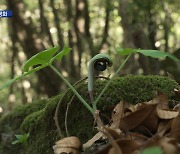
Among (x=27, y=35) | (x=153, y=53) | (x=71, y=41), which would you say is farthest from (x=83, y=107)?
(x=71, y=41)

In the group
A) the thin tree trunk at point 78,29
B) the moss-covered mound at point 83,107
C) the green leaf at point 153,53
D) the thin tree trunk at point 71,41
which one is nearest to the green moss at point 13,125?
the moss-covered mound at point 83,107

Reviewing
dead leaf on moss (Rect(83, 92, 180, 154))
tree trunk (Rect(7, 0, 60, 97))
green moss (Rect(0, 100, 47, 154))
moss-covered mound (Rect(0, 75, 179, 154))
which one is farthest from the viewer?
tree trunk (Rect(7, 0, 60, 97))

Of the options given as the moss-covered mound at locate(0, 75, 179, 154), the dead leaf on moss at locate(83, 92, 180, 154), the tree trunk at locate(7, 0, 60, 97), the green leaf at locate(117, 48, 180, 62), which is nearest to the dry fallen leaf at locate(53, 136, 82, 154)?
the dead leaf on moss at locate(83, 92, 180, 154)

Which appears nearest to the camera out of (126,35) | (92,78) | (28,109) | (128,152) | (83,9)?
A: (128,152)

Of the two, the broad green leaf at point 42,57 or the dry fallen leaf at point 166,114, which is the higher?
the broad green leaf at point 42,57

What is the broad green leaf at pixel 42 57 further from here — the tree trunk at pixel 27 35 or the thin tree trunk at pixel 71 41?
the thin tree trunk at pixel 71 41

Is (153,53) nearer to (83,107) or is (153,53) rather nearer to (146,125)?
(146,125)

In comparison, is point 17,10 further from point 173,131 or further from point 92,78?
point 173,131

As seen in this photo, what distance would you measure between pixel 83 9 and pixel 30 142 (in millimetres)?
8528

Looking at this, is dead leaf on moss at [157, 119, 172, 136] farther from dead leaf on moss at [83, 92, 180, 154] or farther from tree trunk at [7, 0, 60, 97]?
tree trunk at [7, 0, 60, 97]

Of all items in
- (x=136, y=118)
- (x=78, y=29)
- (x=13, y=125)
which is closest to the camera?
(x=136, y=118)

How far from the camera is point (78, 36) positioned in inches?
420

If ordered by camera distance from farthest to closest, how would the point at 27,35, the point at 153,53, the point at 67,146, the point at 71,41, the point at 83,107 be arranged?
the point at 71,41 < the point at 27,35 < the point at 83,107 < the point at 153,53 < the point at 67,146

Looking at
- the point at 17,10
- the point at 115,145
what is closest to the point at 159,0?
the point at 17,10
